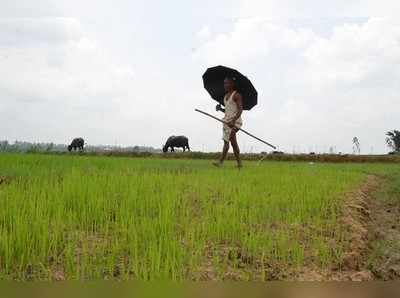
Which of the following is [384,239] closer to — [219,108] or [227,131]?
[227,131]

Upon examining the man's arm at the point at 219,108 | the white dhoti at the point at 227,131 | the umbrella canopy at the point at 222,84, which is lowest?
the white dhoti at the point at 227,131

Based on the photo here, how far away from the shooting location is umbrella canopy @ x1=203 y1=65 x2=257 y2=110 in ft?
31.6

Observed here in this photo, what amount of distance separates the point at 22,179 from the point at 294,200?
294 cm

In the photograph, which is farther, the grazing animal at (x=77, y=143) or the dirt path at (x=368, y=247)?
the grazing animal at (x=77, y=143)

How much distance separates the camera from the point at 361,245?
3598mm

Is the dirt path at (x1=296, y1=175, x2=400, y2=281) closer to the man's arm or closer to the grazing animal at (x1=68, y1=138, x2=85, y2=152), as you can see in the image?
the man's arm

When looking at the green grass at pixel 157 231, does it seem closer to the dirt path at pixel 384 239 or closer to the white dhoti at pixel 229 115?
the dirt path at pixel 384 239

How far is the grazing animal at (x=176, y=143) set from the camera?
3303 cm

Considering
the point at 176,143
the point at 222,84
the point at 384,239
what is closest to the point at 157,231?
the point at 384,239

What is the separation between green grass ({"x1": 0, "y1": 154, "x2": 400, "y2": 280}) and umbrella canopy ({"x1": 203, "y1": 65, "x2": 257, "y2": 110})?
4444 mm

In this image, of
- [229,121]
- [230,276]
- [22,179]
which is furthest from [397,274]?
[229,121]

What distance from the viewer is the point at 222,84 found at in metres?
9.96

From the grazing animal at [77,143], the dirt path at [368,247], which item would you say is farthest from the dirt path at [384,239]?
the grazing animal at [77,143]

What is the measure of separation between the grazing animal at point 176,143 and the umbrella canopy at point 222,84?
2295 cm
